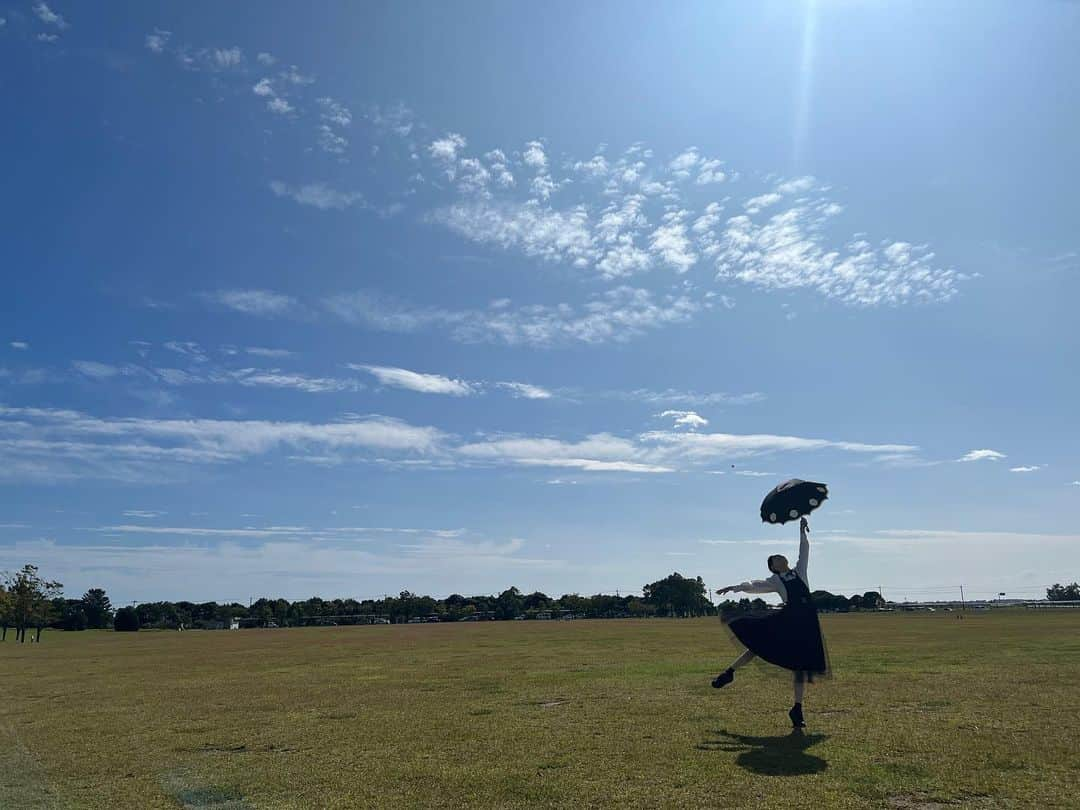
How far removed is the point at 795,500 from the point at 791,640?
2.31 meters

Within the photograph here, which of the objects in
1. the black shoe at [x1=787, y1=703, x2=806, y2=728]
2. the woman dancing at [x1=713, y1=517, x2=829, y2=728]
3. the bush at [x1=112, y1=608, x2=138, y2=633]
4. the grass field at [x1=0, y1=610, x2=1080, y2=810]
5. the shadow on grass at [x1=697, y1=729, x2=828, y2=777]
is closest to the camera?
the grass field at [x1=0, y1=610, x2=1080, y2=810]

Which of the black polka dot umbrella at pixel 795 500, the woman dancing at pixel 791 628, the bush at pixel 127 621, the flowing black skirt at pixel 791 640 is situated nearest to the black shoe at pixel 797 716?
the woman dancing at pixel 791 628

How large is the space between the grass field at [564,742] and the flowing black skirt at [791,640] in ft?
3.37

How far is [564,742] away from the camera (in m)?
11.6

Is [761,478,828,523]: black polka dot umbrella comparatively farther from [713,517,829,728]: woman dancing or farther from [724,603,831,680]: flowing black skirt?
[724,603,831,680]: flowing black skirt

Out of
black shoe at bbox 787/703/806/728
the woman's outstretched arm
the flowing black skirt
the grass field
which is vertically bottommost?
the grass field

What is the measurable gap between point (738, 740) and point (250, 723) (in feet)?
31.5

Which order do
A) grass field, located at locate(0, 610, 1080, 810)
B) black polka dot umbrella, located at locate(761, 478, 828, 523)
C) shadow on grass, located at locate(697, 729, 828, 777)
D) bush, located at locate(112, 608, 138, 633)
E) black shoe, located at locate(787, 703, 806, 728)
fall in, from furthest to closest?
bush, located at locate(112, 608, 138, 633) → black polka dot umbrella, located at locate(761, 478, 828, 523) → black shoe, located at locate(787, 703, 806, 728) → shadow on grass, located at locate(697, 729, 828, 777) → grass field, located at locate(0, 610, 1080, 810)

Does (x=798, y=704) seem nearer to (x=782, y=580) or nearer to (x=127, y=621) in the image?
(x=782, y=580)

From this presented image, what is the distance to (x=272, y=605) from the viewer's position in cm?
18762

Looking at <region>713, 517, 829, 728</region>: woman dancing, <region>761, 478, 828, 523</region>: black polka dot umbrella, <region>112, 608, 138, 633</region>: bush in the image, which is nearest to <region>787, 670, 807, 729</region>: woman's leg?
<region>713, 517, 829, 728</region>: woman dancing

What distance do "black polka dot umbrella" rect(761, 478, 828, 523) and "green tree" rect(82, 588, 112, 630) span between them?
593 feet

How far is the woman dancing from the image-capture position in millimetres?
12227

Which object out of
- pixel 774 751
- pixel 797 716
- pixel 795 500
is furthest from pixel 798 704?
pixel 795 500
